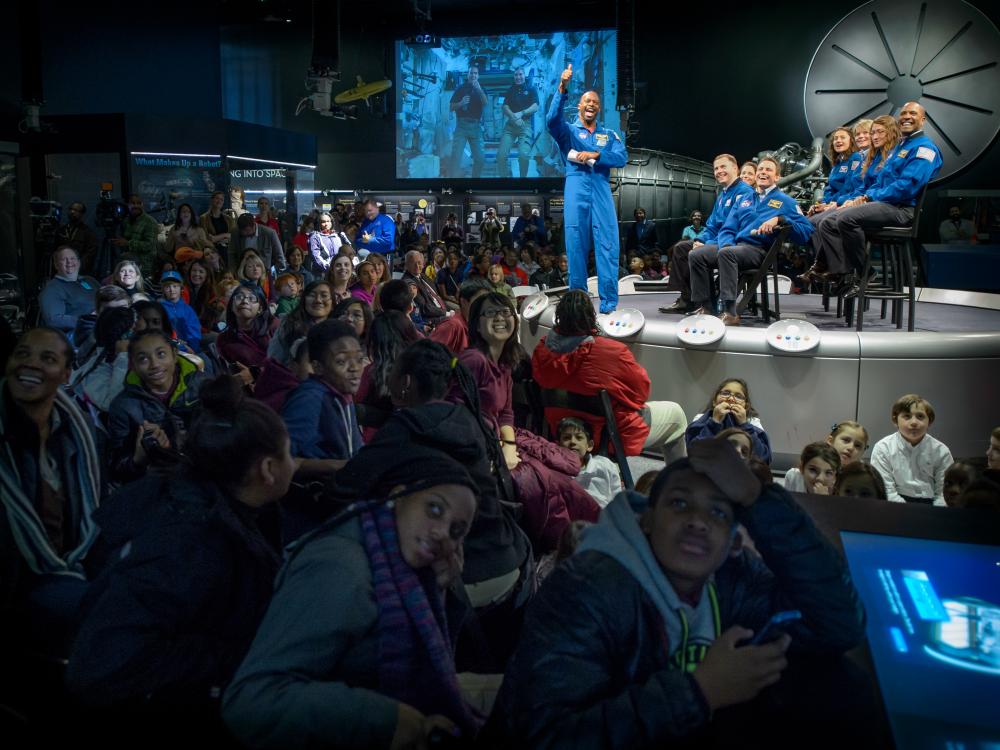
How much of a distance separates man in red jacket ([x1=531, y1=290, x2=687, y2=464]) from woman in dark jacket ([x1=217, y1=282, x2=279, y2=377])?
63.4 inches

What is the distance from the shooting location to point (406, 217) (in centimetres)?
1554

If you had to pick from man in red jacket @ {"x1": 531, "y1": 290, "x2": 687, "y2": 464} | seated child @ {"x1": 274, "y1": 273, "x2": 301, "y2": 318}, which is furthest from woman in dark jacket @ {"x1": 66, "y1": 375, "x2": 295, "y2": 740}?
seated child @ {"x1": 274, "y1": 273, "x2": 301, "y2": 318}

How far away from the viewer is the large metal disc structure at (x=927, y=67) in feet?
34.3

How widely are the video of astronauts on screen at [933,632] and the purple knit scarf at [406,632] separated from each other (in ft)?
2.19

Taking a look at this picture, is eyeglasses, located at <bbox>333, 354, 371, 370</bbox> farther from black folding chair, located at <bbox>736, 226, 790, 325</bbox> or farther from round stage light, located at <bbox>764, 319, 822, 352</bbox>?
black folding chair, located at <bbox>736, 226, 790, 325</bbox>

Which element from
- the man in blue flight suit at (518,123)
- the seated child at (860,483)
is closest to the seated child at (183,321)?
the seated child at (860,483)

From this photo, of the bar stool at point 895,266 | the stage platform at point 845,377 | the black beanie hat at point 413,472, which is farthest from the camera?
the bar stool at point 895,266

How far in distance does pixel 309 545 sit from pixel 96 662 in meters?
0.35

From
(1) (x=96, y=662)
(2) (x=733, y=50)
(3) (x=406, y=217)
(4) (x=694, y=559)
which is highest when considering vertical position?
(2) (x=733, y=50)

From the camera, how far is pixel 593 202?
20.8ft

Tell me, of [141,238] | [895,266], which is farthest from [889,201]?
[141,238]

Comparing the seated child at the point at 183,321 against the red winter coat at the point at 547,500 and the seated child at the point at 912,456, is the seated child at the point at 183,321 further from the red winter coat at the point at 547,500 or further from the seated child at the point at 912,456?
the seated child at the point at 912,456

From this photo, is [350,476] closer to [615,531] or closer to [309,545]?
[309,545]

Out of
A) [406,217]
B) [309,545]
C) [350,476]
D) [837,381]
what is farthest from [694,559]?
[406,217]
